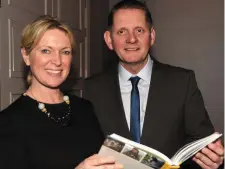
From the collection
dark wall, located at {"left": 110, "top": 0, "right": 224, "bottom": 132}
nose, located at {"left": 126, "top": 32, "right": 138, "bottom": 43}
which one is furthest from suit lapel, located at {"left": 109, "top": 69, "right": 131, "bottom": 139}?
dark wall, located at {"left": 110, "top": 0, "right": 224, "bottom": 132}

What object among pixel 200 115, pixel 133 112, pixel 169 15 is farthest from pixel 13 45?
pixel 169 15

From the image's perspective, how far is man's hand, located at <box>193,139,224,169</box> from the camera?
134 centimetres

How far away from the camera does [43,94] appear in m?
1.57

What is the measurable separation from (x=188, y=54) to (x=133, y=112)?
6.98 feet

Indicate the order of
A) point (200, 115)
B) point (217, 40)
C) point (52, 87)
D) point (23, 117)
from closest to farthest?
point (23, 117) < point (52, 87) < point (200, 115) < point (217, 40)

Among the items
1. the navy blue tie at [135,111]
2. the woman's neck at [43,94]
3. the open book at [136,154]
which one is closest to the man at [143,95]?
the navy blue tie at [135,111]

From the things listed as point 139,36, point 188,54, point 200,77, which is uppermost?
point 139,36

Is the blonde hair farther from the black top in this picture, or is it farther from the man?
the man

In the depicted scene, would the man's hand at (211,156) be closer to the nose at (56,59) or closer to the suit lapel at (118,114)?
the suit lapel at (118,114)

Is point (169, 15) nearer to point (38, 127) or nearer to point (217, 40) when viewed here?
point (217, 40)

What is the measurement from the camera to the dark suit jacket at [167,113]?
5.64ft

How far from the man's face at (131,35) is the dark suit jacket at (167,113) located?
0.14 meters

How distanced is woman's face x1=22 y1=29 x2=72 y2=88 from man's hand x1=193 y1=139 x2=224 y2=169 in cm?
70

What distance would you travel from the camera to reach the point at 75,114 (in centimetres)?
161
